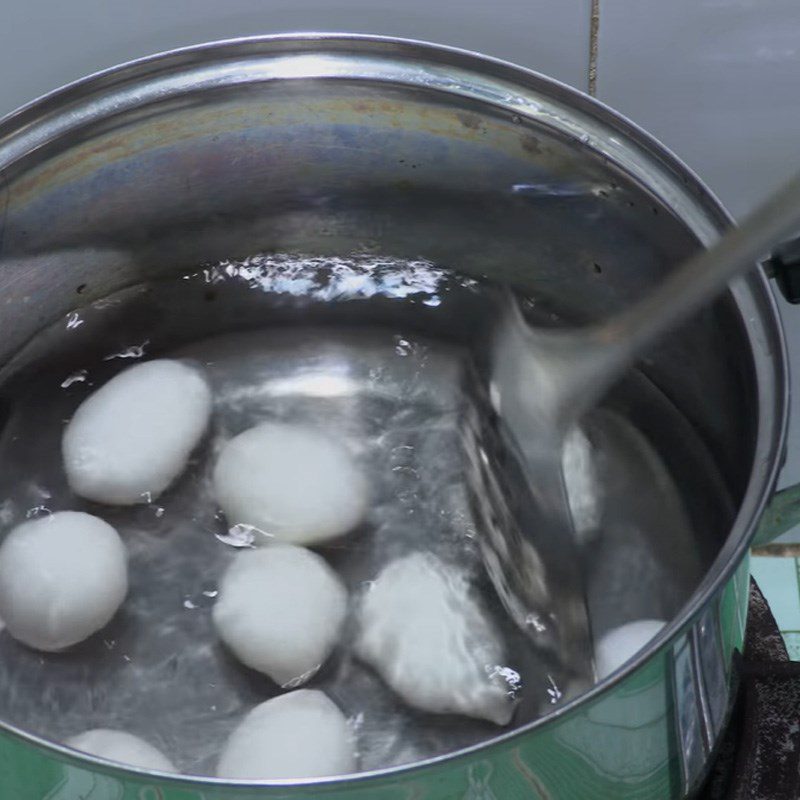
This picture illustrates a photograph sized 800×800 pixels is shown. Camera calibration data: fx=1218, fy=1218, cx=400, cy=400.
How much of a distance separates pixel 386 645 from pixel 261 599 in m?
0.09

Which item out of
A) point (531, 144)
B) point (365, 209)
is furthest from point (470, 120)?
point (365, 209)

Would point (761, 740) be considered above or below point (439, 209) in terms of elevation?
below

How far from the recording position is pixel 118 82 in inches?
33.4

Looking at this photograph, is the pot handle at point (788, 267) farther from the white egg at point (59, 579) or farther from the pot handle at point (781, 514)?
the white egg at point (59, 579)

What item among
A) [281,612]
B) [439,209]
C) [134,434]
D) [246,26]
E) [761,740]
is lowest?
[761,740]

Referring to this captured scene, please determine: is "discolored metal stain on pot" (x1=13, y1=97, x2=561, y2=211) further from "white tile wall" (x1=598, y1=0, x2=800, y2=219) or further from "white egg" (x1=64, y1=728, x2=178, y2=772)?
"white egg" (x1=64, y1=728, x2=178, y2=772)

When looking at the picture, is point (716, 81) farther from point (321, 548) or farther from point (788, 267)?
point (321, 548)

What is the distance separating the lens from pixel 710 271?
2.02ft

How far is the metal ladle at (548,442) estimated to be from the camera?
77 cm

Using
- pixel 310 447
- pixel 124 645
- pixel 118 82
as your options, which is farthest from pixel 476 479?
pixel 118 82

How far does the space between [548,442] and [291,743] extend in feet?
0.91

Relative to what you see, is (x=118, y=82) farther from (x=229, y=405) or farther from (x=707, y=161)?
(x=707, y=161)

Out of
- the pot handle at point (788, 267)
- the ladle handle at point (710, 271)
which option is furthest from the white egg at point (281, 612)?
the pot handle at point (788, 267)

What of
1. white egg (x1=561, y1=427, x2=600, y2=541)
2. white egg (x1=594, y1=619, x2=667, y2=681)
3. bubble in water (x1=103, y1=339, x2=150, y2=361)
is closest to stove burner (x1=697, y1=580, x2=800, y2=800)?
white egg (x1=594, y1=619, x2=667, y2=681)
